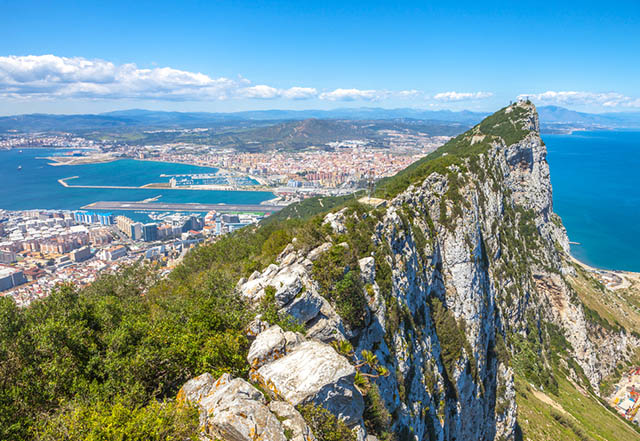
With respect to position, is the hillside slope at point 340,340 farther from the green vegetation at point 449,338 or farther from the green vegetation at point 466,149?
the green vegetation at point 466,149

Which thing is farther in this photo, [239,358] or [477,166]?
[477,166]

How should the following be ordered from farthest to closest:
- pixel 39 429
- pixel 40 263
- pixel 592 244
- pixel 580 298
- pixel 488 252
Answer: pixel 592 244, pixel 40 263, pixel 580 298, pixel 488 252, pixel 39 429

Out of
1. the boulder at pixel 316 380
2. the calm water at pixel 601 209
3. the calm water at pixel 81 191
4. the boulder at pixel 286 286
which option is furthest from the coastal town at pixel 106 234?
the calm water at pixel 601 209

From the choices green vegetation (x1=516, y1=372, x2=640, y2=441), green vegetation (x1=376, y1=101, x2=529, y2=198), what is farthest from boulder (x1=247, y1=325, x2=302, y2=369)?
green vegetation (x1=516, y1=372, x2=640, y2=441)

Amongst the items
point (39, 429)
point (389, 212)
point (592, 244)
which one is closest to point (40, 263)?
point (389, 212)

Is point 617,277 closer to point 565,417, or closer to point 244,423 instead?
point 565,417

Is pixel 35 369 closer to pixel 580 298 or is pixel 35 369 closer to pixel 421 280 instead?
pixel 421 280
